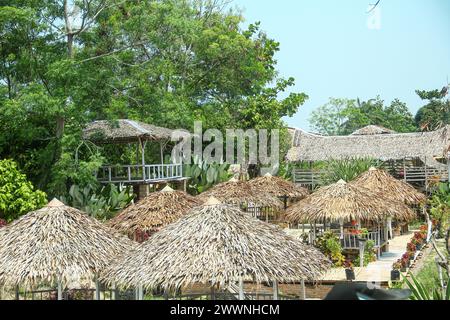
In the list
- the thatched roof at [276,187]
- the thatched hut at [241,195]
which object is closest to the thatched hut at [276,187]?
the thatched roof at [276,187]

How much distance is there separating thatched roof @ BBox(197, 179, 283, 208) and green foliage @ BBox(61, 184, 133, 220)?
2772 mm

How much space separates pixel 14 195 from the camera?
18.9m

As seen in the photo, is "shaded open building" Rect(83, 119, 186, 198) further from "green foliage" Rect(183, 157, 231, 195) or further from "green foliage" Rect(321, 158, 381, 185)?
"green foliage" Rect(321, 158, 381, 185)

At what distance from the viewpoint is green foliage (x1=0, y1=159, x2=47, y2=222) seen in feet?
60.9

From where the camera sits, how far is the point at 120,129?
82.4 feet

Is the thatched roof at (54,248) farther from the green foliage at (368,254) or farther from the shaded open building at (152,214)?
the green foliage at (368,254)

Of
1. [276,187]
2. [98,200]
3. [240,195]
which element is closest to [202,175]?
[276,187]

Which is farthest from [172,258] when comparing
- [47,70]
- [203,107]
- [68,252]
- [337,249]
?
[203,107]

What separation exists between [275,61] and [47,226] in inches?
1115

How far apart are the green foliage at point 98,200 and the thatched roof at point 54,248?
357 inches

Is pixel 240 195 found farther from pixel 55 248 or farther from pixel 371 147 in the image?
pixel 371 147

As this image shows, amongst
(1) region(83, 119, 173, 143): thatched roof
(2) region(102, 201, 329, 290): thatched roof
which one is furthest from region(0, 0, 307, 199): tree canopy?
(2) region(102, 201, 329, 290): thatched roof

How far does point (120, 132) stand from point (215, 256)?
49.7 feet
